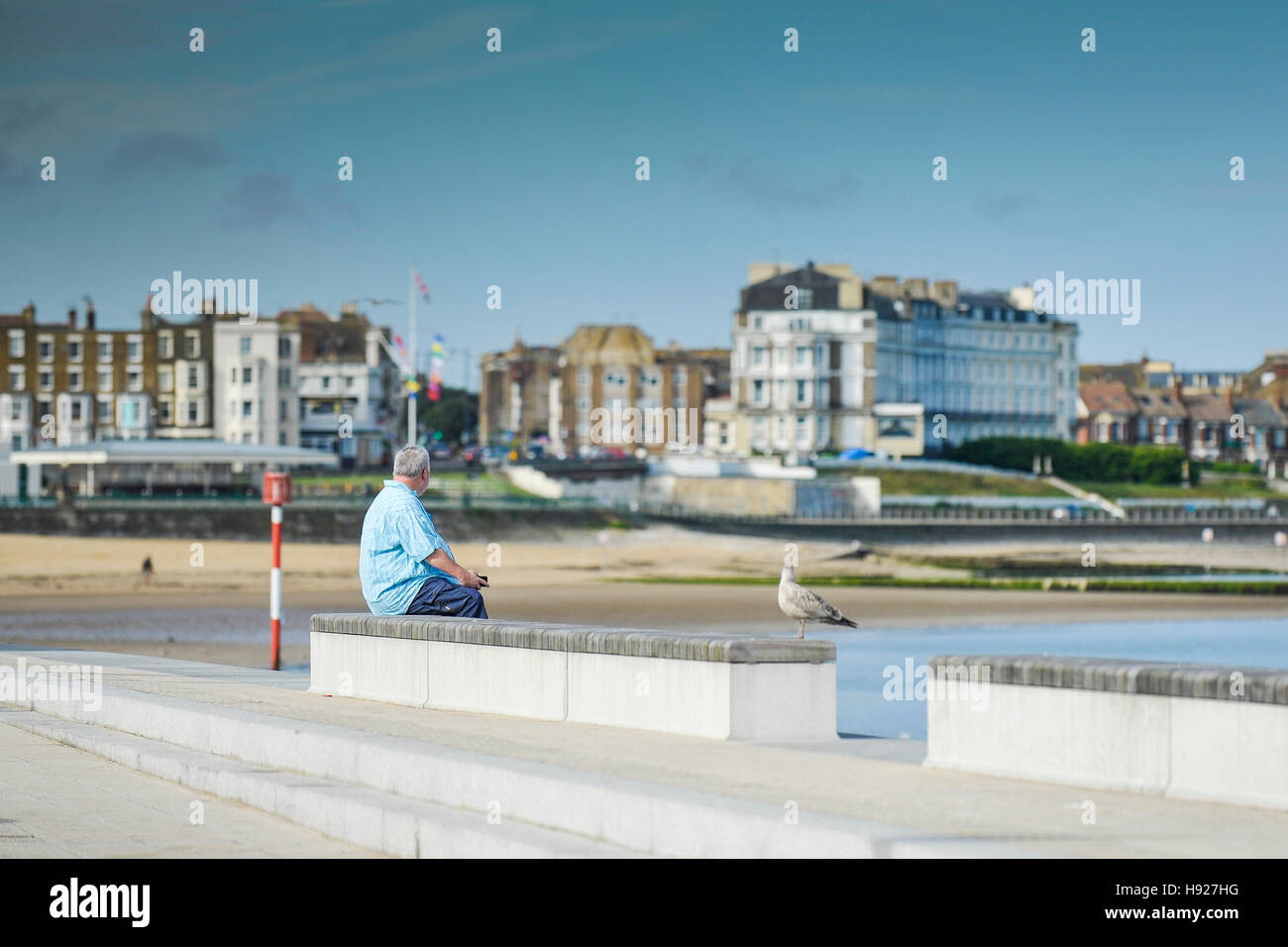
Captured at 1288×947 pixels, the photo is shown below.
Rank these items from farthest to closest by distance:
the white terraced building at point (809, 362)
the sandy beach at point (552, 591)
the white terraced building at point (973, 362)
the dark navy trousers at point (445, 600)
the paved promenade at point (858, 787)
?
the white terraced building at point (973, 362), the white terraced building at point (809, 362), the sandy beach at point (552, 591), the dark navy trousers at point (445, 600), the paved promenade at point (858, 787)

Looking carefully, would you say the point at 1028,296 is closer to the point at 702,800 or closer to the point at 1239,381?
the point at 1239,381

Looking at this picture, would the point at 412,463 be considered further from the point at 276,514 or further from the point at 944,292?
the point at 944,292

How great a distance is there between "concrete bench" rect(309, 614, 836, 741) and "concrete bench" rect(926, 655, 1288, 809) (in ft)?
4.60

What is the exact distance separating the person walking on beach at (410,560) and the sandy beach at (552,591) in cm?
1951

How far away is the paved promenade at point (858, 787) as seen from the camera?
7.00 m

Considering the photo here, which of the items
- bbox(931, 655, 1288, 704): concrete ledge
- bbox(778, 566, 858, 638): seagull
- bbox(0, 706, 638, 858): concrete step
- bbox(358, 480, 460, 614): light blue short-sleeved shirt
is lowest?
bbox(0, 706, 638, 858): concrete step

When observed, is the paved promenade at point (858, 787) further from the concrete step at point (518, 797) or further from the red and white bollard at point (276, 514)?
the red and white bollard at point (276, 514)

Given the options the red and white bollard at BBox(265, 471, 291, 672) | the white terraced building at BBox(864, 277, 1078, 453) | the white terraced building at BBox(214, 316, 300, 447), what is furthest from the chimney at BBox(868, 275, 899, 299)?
the red and white bollard at BBox(265, 471, 291, 672)

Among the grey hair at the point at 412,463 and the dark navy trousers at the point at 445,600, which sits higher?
the grey hair at the point at 412,463

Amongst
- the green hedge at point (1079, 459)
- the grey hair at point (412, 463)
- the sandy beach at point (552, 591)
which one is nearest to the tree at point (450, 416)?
the green hedge at point (1079, 459)

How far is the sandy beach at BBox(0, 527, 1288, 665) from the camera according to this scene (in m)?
44.7

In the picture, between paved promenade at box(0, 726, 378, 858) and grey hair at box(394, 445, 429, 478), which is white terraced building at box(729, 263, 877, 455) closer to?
grey hair at box(394, 445, 429, 478)

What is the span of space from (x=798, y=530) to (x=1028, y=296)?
69980 millimetres
